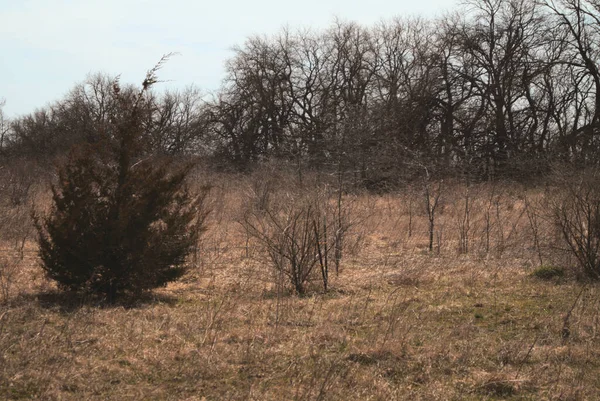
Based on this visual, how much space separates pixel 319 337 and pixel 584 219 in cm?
554

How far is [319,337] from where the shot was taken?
6.30 m

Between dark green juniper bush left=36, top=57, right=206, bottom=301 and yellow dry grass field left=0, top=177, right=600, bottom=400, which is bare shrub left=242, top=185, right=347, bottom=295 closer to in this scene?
yellow dry grass field left=0, top=177, right=600, bottom=400

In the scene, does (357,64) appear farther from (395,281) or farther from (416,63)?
(395,281)

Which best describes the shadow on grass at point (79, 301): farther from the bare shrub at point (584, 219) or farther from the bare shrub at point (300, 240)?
the bare shrub at point (584, 219)

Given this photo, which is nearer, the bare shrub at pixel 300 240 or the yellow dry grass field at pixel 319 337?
the yellow dry grass field at pixel 319 337

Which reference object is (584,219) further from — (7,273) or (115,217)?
(7,273)

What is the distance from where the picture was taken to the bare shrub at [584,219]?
359 inches

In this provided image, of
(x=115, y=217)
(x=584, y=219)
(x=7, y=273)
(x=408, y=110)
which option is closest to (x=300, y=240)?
(x=115, y=217)

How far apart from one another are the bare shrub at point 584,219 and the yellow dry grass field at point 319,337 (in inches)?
14.5

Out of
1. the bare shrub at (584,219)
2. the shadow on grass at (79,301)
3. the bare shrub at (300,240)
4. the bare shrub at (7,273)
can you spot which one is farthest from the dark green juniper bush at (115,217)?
the bare shrub at (584,219)

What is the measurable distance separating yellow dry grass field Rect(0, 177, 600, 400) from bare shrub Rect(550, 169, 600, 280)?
37 cm

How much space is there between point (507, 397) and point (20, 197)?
1873cm

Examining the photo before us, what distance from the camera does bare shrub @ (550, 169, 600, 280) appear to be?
912cm

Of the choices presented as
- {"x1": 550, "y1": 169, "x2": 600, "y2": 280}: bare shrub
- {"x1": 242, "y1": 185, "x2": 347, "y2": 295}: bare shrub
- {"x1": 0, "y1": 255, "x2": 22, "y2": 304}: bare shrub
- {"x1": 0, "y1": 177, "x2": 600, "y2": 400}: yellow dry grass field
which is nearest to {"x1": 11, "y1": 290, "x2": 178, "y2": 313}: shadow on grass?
{"x1": 0, "y1": 177, "x2": 600, "y2": 400}: yellow dry grass field
